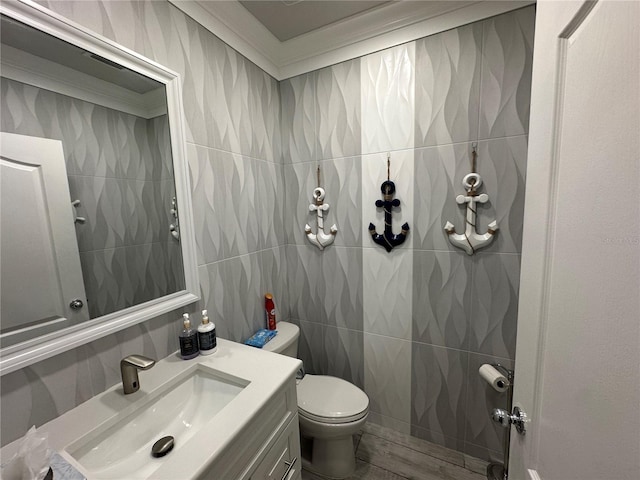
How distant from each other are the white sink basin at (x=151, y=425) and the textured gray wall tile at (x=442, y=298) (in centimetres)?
103

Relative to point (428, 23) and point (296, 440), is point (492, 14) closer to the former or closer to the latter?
point (428, 23)

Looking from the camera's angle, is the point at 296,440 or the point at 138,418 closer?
the point at 138,418

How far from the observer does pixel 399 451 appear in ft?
4.96

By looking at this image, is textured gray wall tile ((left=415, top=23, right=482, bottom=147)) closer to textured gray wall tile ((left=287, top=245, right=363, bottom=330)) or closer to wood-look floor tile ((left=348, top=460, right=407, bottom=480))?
textured gray wall tile ((left=287, top=245, right=363, bottom=330))

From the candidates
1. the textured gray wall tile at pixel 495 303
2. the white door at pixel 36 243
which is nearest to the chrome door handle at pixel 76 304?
the white door at pixel 36 243

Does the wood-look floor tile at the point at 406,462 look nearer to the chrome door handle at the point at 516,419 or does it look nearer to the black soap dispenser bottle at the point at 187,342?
the chrome door handle at the point at 516,419

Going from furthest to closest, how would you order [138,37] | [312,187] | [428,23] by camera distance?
[312,187], [428,23], [138,37]

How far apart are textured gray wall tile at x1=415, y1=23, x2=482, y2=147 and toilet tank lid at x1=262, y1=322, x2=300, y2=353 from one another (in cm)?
134

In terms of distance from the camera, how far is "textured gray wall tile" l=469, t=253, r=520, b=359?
4.13 feet

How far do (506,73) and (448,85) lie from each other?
0.24m

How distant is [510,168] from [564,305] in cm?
98

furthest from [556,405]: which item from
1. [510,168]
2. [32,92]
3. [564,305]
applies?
[32,92]

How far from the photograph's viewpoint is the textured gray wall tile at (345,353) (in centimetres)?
168

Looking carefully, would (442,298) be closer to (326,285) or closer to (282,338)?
(326,285)
